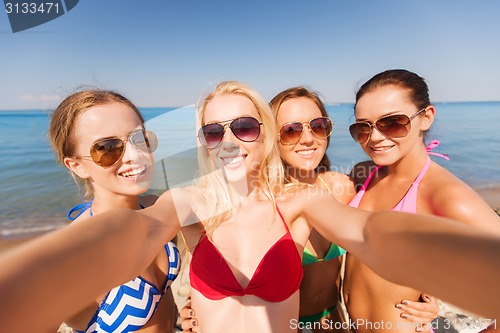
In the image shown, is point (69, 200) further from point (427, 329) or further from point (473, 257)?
point (473, 257)

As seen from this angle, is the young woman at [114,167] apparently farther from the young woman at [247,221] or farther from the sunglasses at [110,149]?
the young woman at [247,221]

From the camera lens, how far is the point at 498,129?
19.1 m

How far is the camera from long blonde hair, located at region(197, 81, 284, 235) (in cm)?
195

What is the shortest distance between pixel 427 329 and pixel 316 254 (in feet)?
2.90

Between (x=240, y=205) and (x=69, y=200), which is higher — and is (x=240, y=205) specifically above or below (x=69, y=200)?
above

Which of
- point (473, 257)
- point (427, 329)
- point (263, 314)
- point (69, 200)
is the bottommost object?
point (69, 200)

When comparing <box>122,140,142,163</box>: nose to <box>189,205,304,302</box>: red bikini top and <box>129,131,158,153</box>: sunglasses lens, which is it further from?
<box>189,205,304,302</box>: red bikini top

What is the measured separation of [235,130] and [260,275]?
0.97 meters

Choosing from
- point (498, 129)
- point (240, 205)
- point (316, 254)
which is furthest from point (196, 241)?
point (498, 129)

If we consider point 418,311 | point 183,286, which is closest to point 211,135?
point 418,311

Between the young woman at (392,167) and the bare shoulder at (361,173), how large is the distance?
26 cm

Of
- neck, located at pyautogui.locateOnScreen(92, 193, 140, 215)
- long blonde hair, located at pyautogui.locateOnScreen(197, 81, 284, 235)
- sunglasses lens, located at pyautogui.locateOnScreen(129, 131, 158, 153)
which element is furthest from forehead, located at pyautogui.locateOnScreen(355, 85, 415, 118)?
neck, located at pyautogui.locateOnScreen(92, 193, 140, 215)

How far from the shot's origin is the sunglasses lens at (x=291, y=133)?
253cm

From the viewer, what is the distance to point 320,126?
102 inches
